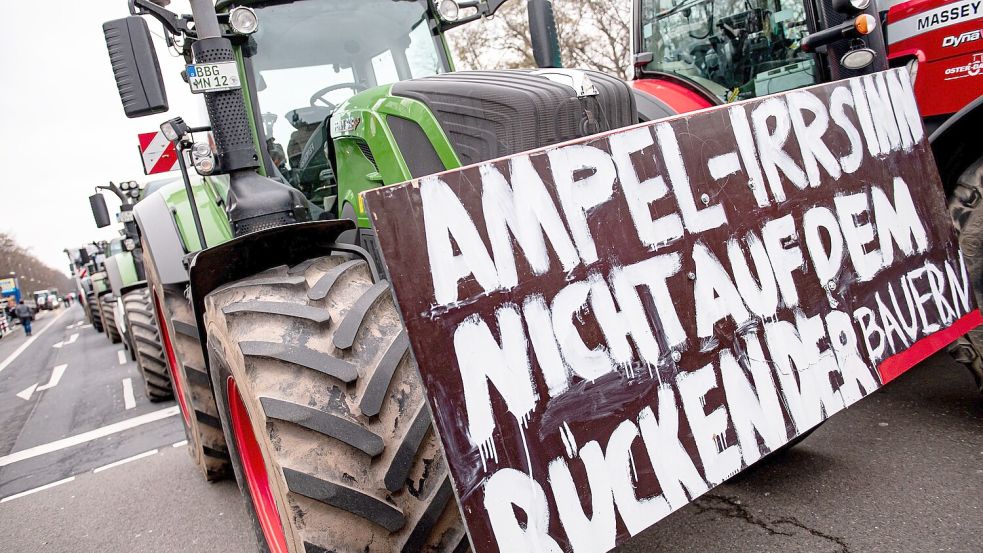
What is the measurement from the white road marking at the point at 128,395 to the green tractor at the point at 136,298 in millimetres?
247

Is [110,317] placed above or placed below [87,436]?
above

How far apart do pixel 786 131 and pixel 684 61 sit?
2.92m

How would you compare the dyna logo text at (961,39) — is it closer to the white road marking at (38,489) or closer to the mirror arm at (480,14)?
the mirror arm at (480,14)

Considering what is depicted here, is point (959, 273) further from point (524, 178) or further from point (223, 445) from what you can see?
point (223, 445)

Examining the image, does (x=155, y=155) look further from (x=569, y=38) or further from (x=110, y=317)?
(x=569, y=38)

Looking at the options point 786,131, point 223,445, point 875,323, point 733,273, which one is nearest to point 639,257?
point 733,273

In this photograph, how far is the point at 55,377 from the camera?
40.7 feet

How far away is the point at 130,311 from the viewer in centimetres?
743

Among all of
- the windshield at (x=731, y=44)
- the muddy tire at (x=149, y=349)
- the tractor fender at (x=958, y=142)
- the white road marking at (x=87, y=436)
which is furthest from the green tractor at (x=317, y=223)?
the muddy tire at (x=149, y=349)

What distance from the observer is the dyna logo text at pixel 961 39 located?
10.5 feet

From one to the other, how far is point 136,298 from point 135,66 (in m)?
6.03

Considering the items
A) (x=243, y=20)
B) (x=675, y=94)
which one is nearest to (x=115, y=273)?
(x=243, y=20)

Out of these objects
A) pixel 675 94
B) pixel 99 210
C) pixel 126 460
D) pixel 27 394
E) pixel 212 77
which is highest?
pixel 99 210

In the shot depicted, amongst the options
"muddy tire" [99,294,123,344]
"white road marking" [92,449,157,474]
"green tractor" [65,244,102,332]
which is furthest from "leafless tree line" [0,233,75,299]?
"white road marking" [92,449,157,474]
